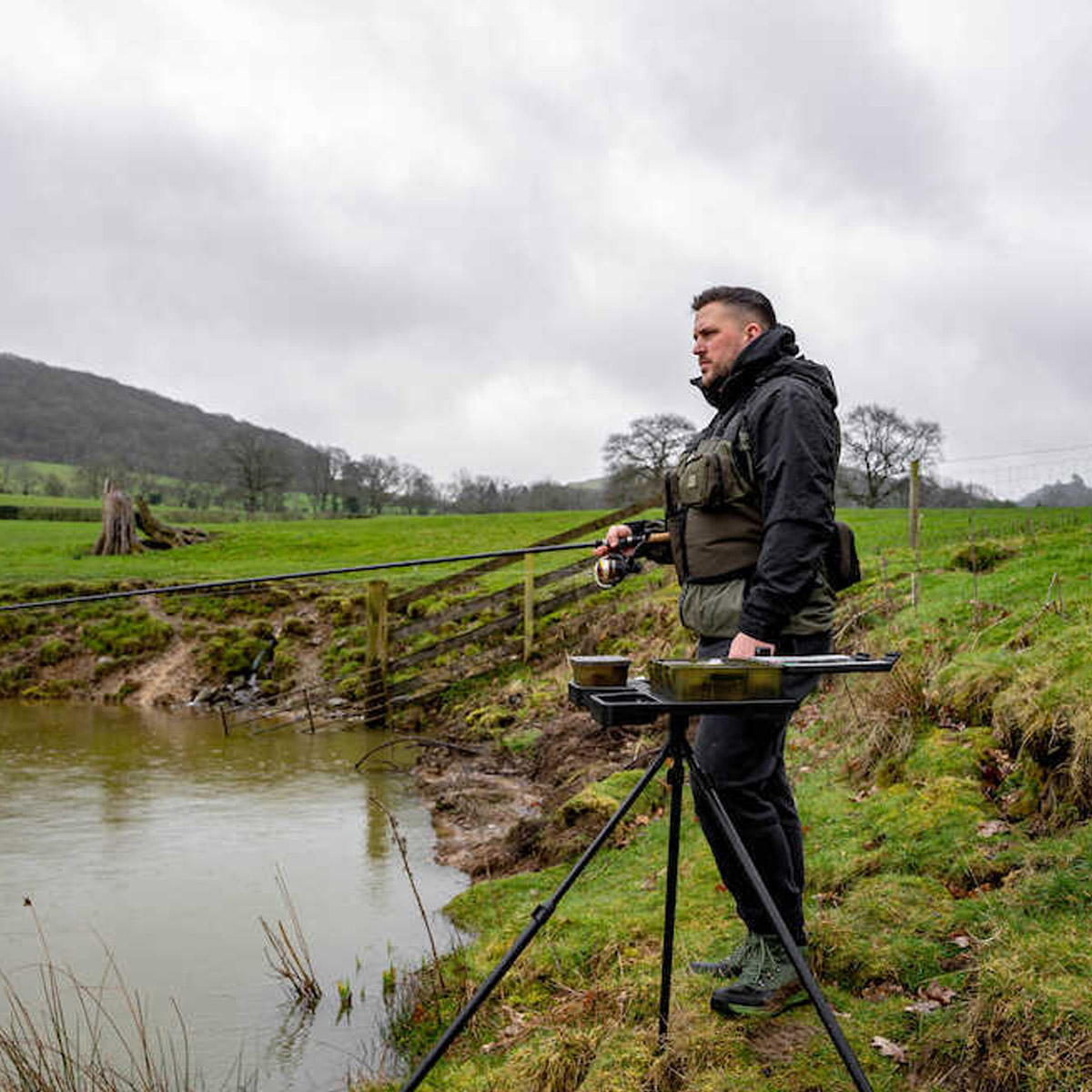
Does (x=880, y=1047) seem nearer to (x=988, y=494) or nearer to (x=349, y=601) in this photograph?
(x=349, y=601)

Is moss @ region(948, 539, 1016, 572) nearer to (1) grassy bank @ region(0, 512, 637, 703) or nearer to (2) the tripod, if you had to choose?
(1) grassy bank @ region(0, 512, 637, 703)

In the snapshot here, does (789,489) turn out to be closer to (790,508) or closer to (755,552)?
(790,508)

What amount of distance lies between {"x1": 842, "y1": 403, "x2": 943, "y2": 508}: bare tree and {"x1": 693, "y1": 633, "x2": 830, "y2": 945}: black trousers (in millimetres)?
38933

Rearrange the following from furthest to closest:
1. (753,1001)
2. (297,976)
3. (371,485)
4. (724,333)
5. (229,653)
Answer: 1. (371,485)
2. (229,653)
3. (297,976)
4. (724,333)
5. (753,1001)

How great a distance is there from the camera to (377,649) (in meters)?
12.6

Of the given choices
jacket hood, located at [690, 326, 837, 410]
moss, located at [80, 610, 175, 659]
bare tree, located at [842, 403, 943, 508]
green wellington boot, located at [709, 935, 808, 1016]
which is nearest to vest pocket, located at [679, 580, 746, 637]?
jacket hood, located at [690, 326, 837, 410]

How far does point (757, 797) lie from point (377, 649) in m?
9.95

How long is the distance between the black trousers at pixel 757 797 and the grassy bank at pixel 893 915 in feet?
1.48

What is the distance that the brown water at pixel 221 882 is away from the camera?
4.48m

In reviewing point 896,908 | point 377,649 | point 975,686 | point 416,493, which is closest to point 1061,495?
point 377,649

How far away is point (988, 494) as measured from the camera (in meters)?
23.7

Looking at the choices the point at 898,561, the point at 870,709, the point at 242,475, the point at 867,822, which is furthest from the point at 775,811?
the point at 242,475

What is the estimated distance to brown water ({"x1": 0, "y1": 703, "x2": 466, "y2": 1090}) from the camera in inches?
176

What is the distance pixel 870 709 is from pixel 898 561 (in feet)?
19.2
